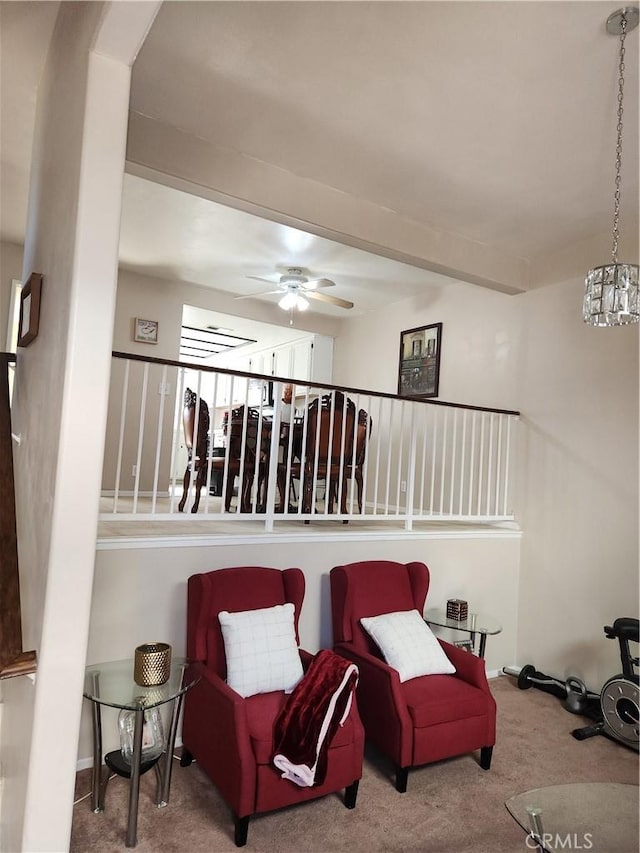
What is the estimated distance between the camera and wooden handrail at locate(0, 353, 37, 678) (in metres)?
1.52

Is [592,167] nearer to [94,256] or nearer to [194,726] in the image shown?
[94,256]

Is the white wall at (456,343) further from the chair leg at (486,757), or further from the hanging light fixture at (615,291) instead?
the chair leg at (486,757)

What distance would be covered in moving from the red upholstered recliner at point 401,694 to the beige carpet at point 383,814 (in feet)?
0.47

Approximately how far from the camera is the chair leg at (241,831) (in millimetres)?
2238

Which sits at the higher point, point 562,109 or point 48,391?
point 562,109

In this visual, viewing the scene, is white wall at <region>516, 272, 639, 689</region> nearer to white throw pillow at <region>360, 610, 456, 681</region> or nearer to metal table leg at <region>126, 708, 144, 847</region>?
white throw pillow at <region>360, 610, 456, 681</region>

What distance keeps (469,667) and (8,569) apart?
2364mm

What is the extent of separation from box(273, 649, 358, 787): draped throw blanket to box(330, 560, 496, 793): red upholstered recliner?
14.0 inches

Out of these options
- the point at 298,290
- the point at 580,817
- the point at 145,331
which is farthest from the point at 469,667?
the point at 145,331

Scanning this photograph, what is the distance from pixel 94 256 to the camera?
157 centimetres

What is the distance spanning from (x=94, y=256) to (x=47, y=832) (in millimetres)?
1551

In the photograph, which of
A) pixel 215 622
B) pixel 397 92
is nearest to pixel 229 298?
pixel 397 92

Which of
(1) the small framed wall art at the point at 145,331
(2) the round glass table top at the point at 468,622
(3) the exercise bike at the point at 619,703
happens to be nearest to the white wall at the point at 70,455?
(2) the round glass table top at the point at 468,622

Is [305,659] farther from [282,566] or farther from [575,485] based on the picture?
[575,485]
